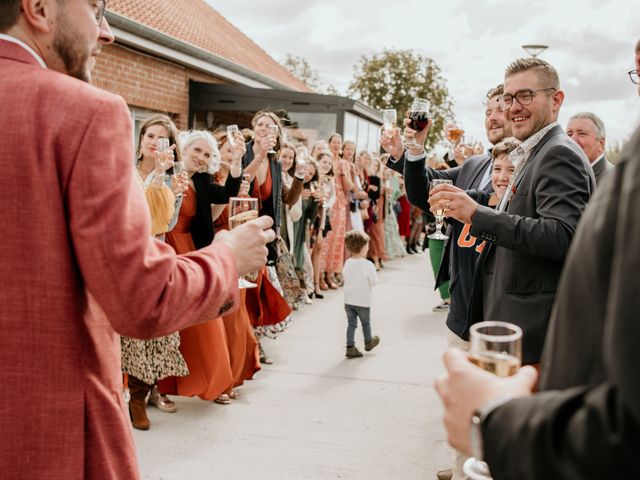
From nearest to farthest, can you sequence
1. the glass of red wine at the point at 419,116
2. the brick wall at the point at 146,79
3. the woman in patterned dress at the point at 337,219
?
1. the glass of red wine at the point at 419,116
2. the brick wall at the point at 146,79
3. the woman in patterned dress at the point at 337,219

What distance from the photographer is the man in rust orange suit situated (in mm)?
1498

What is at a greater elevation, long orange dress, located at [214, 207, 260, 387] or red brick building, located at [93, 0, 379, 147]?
red brick building, located at [93, 0, 379, 147]

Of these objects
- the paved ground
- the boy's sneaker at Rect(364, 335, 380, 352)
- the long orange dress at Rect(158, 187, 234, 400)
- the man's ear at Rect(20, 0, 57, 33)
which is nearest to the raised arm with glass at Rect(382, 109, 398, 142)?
the long orange dress at Rect(158, 187, 234, 400)

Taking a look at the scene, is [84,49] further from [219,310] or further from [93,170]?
[219,310]

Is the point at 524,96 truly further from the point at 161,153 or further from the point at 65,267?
the point at 161,153

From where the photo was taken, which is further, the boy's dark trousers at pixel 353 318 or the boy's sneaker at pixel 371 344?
the boy's sneaker at pixel 371 344

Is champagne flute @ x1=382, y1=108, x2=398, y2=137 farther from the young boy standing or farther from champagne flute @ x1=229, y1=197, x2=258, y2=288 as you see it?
the young boy standing

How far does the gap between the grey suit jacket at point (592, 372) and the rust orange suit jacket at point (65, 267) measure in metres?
0.88

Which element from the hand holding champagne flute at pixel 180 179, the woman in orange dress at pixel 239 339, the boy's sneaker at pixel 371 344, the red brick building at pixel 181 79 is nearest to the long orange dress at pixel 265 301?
the woman in orange dress at pixel 239 339

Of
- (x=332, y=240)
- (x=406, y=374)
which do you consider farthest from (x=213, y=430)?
(x=332, y=240)

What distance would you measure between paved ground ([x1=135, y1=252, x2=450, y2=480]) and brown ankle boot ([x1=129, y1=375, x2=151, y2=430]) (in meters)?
0.09

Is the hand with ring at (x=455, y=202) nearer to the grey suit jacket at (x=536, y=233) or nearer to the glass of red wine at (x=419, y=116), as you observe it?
the grey suit jacket at (x=536, y=233)

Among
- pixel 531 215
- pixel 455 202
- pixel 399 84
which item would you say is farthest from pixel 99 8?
pixel 399 84

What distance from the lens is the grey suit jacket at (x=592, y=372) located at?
2.72 feet
